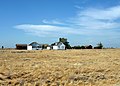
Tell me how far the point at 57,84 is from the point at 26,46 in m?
121

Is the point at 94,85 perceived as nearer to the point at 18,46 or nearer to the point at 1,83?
the point at 1,83

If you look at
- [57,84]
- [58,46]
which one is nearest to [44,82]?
[57,84]

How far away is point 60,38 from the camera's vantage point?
489 ft

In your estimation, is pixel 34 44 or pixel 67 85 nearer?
pixel 67 85

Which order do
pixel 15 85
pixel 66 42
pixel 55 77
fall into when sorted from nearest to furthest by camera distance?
pixel 15 85 → pixel 55 77 → pixel 66 42

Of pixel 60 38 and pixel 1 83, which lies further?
pixel 60 38

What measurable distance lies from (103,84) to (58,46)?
4572 inches

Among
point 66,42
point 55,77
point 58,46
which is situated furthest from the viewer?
point 66,42

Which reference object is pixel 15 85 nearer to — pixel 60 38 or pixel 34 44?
pixel 34 44

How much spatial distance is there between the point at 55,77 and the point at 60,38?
133125 millimetres

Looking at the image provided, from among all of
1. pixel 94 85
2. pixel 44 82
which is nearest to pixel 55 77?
pixel 44 82

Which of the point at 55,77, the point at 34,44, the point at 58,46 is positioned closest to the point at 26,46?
the point at 34,44

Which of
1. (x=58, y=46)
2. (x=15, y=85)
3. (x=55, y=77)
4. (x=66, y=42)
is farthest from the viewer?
(x=66, y=42)

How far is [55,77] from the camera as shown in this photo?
16.1 meters
